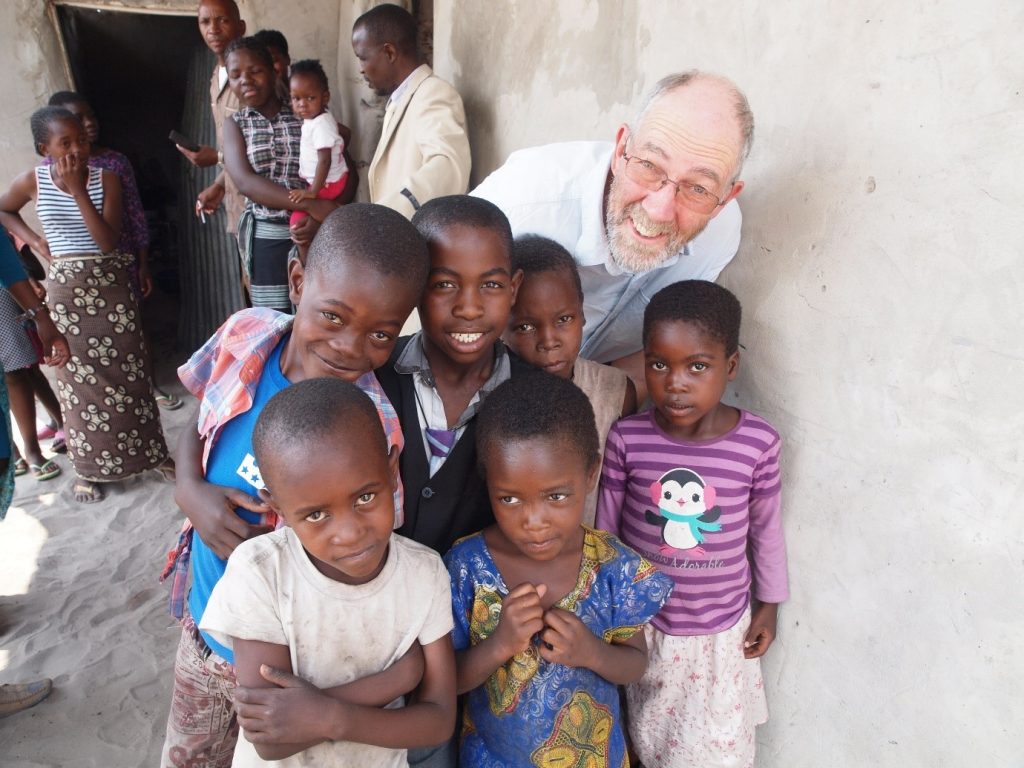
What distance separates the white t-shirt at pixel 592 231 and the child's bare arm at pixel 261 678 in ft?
4.16

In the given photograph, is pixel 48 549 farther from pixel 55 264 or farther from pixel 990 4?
pixel 990 4

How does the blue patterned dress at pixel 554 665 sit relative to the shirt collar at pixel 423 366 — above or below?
below

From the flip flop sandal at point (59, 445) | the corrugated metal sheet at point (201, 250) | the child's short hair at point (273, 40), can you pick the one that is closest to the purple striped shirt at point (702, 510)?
the child's short hair at point (273, 40)

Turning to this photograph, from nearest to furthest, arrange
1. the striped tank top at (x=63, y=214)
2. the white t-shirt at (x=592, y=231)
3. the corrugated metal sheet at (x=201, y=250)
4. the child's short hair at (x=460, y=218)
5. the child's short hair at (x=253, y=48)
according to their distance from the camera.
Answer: the child's short hair at (x=460, y=218) < the white t-shirt at (x=592, y=231) < the striped tank top at (x=63, y=214) < the child's short hair at (x=253, y=48) < the corrugated metal sheet at (x=201, y=250)

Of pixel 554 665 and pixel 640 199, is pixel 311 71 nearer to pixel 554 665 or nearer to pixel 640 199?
pixel 640 199

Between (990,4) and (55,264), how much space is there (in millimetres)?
3835

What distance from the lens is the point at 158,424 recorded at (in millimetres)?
3771

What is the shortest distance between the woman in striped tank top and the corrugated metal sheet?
1751 millimetres

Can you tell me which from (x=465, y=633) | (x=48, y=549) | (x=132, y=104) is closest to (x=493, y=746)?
(x=465, y=633)

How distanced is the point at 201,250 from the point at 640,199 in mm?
4905

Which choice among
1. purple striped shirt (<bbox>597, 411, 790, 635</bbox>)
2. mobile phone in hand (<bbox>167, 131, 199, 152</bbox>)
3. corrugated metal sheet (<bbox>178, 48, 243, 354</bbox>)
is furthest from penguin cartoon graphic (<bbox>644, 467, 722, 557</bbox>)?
corrugated metal sheet (<bbox>178, 48, 243, 354</bbox>)

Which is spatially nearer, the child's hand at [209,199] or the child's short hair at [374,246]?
the child's short hair at [374,246]

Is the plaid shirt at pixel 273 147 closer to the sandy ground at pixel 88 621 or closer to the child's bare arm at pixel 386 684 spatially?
the sandy ground at pixel 88 621

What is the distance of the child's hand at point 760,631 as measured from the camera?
5.41 ft
